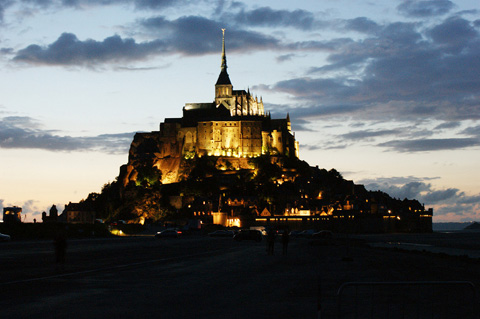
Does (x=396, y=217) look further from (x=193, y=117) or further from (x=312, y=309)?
(x=312, y=309)

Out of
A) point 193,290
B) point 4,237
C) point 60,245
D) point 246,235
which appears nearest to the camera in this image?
point 193,290

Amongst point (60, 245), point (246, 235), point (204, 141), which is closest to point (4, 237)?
point (246, 235)

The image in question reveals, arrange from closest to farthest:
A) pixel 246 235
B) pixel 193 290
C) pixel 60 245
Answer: pixel 193 290, pixel 60 245, pixel 246 235

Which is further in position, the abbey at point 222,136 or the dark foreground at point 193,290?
the abbey at point 222,136

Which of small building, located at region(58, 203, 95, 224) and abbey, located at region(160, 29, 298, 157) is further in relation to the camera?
abbey, located at region(160, 29, 298, 157)

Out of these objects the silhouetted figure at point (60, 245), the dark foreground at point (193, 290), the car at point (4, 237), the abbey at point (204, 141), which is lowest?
the car at point (4, 237)

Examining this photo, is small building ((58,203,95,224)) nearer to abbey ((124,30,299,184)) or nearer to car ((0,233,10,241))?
car ((0,233,10,241))

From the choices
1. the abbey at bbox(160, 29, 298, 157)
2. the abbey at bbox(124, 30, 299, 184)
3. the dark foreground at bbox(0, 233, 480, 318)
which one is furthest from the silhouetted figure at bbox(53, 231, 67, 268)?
the abbey at bbox(160, 29, 298, 157)

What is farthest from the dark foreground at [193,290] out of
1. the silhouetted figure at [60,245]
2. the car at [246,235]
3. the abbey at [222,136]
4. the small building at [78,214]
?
the abbey at [222,136]

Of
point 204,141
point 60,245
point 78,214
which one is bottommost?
point 60,245

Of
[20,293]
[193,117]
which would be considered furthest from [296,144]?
[20,293]

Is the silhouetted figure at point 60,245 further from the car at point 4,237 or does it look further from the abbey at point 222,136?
the abbey at point 222,136

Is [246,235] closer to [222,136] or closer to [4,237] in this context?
[4,237]

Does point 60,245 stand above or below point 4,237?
above
